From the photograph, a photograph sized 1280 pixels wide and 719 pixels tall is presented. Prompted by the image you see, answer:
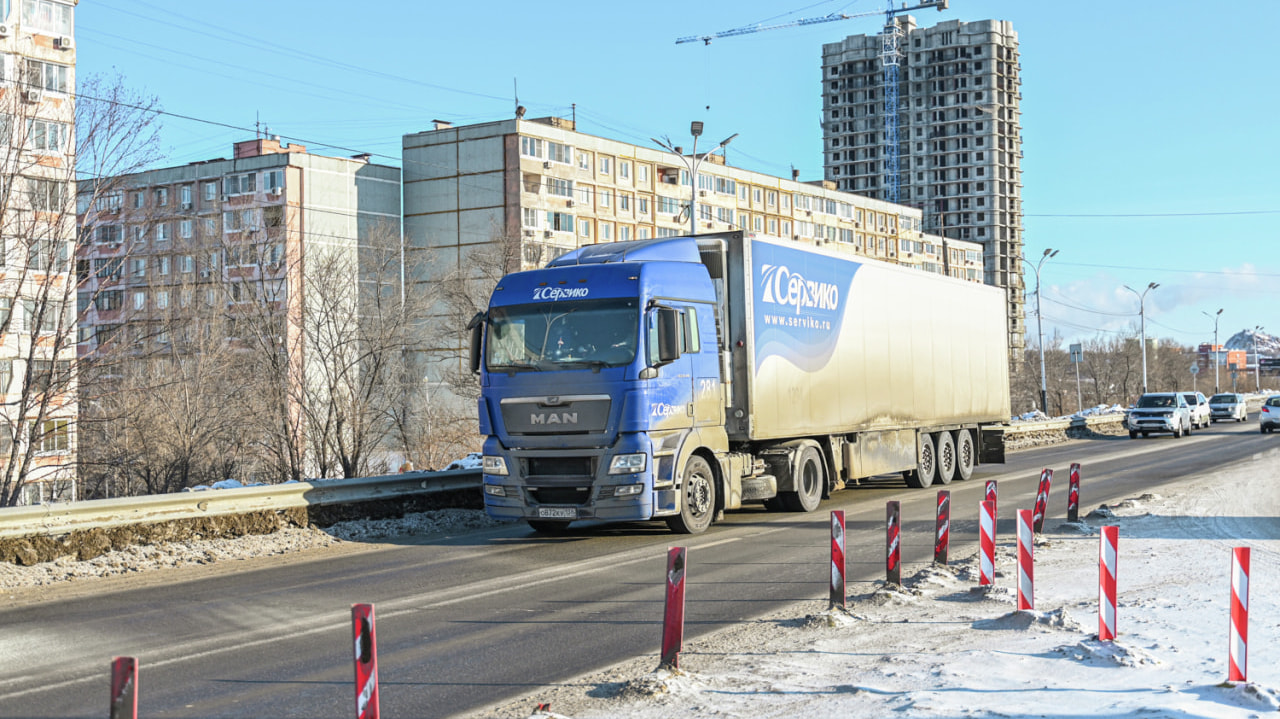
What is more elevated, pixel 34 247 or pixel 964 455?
pixel 34 247

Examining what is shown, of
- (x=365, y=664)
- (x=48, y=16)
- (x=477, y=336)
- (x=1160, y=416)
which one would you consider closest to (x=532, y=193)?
(x=48, y=16)

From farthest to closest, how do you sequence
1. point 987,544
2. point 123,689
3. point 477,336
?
point 477,336, point 987,544, point 123,689

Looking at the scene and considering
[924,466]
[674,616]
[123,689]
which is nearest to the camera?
[123,689]

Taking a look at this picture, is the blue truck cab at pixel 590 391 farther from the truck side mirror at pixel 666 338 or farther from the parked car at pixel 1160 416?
the parked car at pixel 1160 416

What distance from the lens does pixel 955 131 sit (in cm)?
17238

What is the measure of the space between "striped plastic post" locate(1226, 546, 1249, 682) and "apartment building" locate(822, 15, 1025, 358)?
167 meters

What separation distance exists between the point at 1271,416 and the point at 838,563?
1785 inches

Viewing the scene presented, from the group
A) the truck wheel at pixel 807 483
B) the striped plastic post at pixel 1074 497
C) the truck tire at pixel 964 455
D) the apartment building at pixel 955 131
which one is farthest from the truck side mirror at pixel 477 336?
the apartment building at pixel 955 131

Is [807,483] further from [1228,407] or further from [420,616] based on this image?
[1228,407]

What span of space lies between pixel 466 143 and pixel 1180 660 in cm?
7511

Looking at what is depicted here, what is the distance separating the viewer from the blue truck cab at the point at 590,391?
46.6 ft

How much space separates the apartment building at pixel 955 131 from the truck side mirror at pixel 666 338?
16008 cm

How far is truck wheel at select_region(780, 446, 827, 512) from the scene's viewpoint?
17.9 m

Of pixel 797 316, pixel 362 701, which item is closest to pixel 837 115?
pixel 797 316
